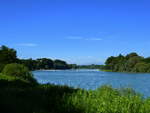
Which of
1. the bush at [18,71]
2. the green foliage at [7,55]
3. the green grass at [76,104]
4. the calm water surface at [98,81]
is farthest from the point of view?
the green foliage at [7,55]

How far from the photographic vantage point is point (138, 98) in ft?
43.3

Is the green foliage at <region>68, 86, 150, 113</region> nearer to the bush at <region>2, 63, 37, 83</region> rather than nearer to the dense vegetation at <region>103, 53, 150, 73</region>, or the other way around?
the bush at <region>2, 63, 37, 83</region>

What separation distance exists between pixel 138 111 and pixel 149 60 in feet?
395

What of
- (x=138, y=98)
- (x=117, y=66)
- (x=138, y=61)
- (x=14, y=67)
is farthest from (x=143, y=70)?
(x=138, y=98)

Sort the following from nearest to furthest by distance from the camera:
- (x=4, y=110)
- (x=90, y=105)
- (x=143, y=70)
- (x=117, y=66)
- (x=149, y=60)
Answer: (x=4, y=110)
(x=90, y=105)
(x=143, y=70)
(x=149, y=60)
(x=117, y=66)

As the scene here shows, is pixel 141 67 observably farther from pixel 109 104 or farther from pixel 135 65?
pixel 109 104

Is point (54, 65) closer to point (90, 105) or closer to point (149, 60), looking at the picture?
point (149, 60)

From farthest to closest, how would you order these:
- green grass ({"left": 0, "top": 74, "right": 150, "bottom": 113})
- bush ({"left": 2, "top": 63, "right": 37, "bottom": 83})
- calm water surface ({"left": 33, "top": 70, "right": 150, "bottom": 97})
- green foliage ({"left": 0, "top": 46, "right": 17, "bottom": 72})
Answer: green foliage ({"left": 0, "top": 46, "right": 17, "bottom": 72}) → bush ({"left": 2, "top": 63, "right": 37, "bottom": 83}) → calm water surface ({"left": 33, "top": 70, "right": 150, "bottom": 97}) → green grass ({"left": 0, "top": 74, "right": 150, "bottom": 113})

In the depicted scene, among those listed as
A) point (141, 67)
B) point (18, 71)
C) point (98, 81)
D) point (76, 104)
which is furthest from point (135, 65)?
point (76, 104)

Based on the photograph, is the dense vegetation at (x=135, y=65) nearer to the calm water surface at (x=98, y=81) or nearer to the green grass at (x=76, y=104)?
the calm water surface at (x=98, y=81)

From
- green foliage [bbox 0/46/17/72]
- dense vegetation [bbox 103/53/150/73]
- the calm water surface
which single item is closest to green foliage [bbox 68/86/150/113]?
the calm water surface

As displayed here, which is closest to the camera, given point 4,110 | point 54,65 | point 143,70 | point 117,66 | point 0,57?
point 4,110

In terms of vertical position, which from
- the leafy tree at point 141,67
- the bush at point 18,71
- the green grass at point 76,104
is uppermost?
the leafy tree at point 141,67

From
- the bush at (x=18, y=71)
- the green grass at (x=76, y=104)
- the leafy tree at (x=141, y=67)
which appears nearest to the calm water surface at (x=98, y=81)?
the bush at (x=18, y=71)
